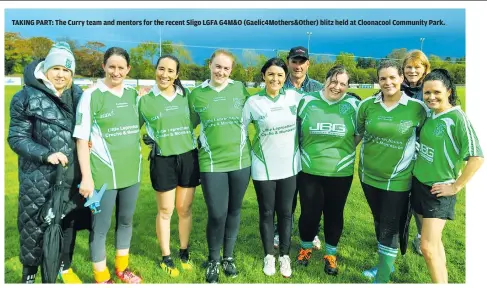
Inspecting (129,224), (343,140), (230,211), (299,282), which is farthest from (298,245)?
(129,224)

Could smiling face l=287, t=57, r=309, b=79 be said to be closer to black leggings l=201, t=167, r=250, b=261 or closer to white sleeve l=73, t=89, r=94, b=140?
black leggings l=201, t=167, r=250, b=261

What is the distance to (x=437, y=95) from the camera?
10.1 feet

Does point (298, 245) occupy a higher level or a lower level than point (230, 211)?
lower

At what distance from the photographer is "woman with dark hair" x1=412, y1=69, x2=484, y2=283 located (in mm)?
2992

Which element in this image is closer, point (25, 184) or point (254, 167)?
point (25, 184)

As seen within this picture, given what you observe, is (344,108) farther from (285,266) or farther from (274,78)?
(285,266)

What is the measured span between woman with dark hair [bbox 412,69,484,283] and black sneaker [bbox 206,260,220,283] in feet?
6.87

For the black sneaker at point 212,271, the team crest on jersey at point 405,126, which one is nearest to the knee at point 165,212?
the black sneaker at point 212,271

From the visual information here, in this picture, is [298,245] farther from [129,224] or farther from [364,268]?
[129,224]

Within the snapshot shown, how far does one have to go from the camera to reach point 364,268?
4180 mm

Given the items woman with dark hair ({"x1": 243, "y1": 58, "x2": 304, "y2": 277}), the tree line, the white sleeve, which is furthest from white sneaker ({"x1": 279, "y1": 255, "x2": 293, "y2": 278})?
the tree line

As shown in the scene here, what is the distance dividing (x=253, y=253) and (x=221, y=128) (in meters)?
1.84

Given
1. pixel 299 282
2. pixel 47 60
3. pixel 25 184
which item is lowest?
pixel 299 282

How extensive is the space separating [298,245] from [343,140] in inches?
70.4
